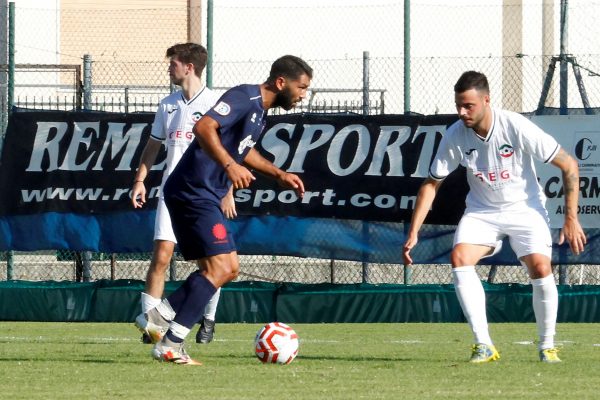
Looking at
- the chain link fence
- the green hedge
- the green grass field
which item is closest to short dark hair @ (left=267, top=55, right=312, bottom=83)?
the green grass field

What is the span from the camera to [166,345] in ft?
27.9

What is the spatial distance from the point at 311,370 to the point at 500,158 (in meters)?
1.88

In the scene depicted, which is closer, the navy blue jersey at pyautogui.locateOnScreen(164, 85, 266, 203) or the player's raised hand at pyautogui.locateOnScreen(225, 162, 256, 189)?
the player's raised hand at pyautogui.locateOnScreen(225, 162, 256, 189)

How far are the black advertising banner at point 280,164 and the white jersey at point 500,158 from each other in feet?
16.5

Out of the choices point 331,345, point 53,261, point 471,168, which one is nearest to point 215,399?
point 471,168

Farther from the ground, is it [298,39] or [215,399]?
[298,39]

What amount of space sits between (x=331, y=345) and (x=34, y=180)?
5.60 m

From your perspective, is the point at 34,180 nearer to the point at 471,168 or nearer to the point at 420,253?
the point at 420,253

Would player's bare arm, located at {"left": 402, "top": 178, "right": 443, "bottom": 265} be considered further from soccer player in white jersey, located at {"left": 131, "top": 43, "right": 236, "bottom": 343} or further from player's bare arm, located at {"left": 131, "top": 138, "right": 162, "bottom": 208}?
player's bare arm, located at {"left": 131, "top": 138, "right": 162, "bottom": 208}

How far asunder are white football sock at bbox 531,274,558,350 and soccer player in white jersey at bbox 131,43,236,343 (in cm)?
275

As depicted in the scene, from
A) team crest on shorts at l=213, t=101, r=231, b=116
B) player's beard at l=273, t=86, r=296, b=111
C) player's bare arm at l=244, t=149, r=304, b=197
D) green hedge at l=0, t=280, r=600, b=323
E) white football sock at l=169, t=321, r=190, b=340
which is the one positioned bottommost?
green hedge at l=0, t=280, r=600, b=323

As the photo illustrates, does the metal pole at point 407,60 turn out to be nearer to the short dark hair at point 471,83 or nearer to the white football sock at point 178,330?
the short dark hair at point 471,83

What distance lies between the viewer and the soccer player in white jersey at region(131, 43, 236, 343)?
35.4 feet

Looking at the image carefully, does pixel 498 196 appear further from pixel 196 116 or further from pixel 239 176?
pixel 196 116
